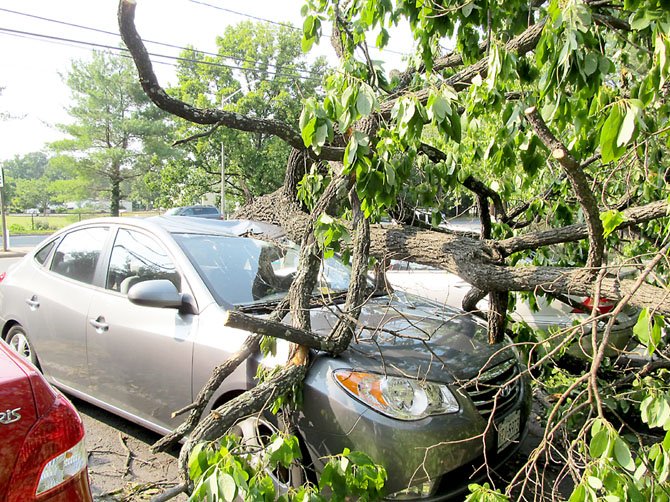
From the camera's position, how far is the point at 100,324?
11.6 feet

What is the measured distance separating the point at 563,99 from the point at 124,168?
110 ft

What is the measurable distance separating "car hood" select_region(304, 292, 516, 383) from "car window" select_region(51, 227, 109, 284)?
1888 mm

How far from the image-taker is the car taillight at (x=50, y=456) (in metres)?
1.66

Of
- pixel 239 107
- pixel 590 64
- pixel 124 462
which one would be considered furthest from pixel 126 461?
pixel 239 107

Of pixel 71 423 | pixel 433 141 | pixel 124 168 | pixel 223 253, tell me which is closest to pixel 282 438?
pixel 71 423

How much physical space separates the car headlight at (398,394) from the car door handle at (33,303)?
2872 millimetres

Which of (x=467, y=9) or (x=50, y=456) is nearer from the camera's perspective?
(x=50, y=456)

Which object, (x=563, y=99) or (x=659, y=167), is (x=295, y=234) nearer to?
(x=563, y=99)

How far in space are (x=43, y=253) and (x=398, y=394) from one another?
A: 3642mm

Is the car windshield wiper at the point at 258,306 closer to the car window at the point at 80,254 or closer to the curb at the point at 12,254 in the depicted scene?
the car window at the point at 80,254

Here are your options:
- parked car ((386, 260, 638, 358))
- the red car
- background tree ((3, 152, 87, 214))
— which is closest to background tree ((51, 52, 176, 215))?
background tree ((3, 152, 87, 214))

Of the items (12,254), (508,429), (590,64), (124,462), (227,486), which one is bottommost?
(12,254)

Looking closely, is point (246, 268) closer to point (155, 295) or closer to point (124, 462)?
point (155, 295)

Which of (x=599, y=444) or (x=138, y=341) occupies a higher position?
(x=599, y=444)
